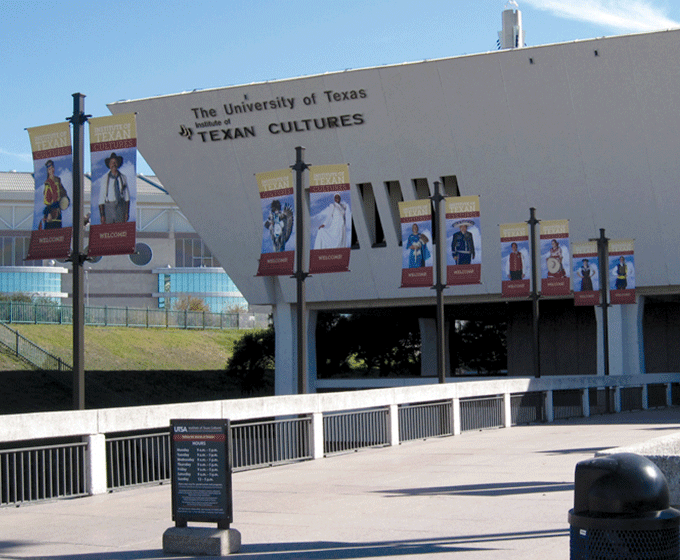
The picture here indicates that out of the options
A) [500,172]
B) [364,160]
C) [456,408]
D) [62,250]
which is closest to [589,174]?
[500,172]

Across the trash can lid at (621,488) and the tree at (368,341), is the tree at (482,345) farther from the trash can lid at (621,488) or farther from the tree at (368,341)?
the trash can lid at (621,488)

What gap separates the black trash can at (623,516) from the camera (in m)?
5.13

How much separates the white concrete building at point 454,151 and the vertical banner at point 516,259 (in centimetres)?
842

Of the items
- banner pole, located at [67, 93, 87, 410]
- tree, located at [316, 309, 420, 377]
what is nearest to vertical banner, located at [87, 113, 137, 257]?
banner pole, located at [67, 93, 87, 410]

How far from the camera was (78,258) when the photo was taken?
51.6 ft

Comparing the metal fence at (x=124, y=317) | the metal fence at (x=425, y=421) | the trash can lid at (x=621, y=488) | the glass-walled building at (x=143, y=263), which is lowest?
the metal fence at (x=425, y=421)

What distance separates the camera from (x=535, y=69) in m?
40.8

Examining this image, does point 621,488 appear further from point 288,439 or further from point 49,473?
point 288,439

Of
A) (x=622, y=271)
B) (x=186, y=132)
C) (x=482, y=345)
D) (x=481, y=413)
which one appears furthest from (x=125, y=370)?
(x=481, y=413)

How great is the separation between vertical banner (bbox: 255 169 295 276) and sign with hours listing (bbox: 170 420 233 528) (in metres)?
14.0

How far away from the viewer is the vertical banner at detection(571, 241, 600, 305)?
38.6 metres

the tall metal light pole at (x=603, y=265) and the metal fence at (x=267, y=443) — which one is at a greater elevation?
the tall metal light pole at (x=603, y=265)

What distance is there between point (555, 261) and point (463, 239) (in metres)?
7.03

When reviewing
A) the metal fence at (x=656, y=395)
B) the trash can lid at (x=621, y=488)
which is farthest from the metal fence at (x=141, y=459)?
the metal fence at (x=656, y=395)
